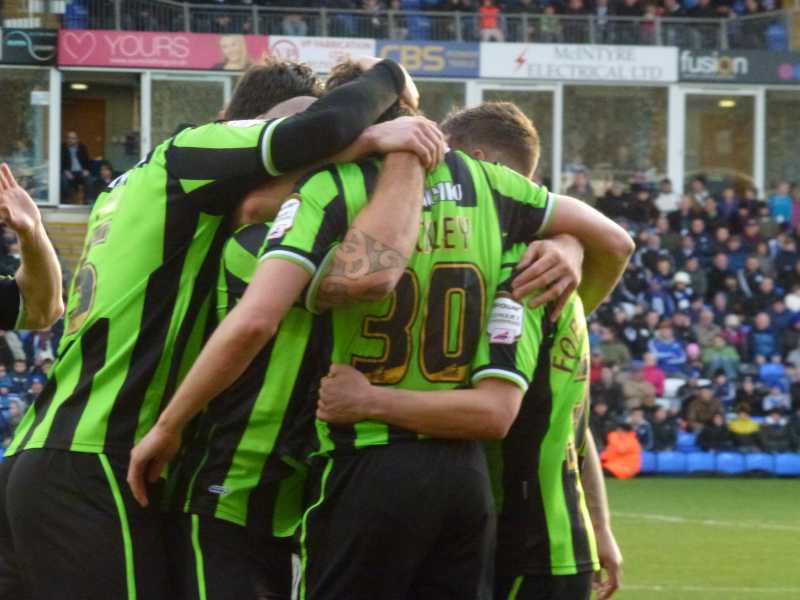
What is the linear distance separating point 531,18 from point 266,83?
24283 mm

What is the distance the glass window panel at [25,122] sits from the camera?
2591cm

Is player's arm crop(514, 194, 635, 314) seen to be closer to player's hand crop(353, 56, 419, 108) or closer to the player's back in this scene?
the player's back

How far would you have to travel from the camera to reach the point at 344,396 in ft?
10.6

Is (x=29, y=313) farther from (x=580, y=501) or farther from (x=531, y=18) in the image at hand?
(x=531, y=18)

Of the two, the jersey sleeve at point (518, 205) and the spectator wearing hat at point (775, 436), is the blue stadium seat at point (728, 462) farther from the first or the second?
the jersey sleeve at point (518, 205)

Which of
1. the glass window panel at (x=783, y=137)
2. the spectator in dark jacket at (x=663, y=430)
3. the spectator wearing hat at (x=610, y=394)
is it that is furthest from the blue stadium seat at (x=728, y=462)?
the glass window panel at (x=783, y=137)

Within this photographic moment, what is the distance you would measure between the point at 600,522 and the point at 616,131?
2507cm

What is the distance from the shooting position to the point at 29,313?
4.07 meters

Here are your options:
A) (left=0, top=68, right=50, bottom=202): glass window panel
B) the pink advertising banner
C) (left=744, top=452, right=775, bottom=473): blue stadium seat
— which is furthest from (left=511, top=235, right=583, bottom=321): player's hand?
(left=0, top=68, right=50, bottom=202): glass window panel

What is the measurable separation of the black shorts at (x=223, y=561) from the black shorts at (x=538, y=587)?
523 millimetres

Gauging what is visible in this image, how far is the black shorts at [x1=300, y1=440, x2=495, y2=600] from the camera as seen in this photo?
320cm

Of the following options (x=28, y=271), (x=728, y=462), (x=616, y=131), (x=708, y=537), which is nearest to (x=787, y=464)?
(x=728, y=462)

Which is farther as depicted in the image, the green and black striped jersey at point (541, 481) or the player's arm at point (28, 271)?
the player's arm at point (28, 271)

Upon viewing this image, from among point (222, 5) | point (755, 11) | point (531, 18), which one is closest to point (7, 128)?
point (222, 5)
